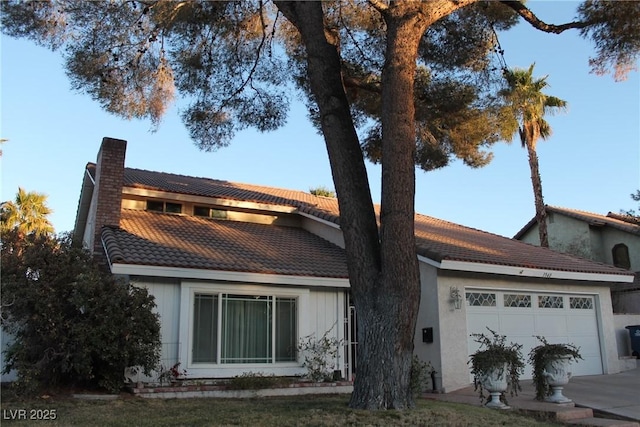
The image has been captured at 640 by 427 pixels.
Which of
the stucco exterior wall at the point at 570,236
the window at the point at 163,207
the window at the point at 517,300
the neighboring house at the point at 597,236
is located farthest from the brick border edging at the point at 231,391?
the stucco exterior wall at the point at 570,236

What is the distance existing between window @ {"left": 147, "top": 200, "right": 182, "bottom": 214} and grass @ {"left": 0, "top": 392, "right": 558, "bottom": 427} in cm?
700

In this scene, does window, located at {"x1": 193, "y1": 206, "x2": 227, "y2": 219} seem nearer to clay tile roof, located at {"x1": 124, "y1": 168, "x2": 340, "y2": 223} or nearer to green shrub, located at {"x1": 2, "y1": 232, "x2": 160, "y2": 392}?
clay tile roof, located at {"x1": 124, "y1": 168, "x2": 340, "y2": 223}

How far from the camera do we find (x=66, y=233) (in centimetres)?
1202

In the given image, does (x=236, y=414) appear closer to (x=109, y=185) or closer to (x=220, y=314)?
(x=220, y=314)

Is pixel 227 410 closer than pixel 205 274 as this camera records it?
Yes

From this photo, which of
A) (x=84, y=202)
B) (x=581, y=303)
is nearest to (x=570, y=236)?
(x=581, y=303)

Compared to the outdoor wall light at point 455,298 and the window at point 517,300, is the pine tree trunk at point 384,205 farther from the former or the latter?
the window at point 517,300

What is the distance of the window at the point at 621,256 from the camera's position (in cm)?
2802

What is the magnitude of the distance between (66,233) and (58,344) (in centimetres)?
299

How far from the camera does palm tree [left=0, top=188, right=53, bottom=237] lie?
25375 millimetres

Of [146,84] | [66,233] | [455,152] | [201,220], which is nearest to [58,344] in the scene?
[66,233]

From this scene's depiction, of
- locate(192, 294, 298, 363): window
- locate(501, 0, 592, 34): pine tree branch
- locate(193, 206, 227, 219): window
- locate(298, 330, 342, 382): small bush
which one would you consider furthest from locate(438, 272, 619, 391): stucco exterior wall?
locate(193, 206, 227, 219): window

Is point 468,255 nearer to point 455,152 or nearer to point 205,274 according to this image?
point 455,152

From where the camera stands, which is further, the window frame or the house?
the house
